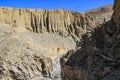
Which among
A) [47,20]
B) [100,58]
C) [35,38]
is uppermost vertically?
[47,20]

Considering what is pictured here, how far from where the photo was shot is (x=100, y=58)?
12.0 m

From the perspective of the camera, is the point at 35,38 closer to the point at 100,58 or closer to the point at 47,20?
the point at 47,20

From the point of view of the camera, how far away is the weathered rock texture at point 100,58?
11.1 meters

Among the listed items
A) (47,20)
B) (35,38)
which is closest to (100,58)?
(35,38)

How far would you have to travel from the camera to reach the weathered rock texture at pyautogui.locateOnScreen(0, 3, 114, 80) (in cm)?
4272

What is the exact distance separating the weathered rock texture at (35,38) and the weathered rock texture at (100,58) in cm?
2573

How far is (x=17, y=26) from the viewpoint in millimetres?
74188

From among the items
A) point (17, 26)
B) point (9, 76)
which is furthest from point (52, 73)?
point (17, 26)

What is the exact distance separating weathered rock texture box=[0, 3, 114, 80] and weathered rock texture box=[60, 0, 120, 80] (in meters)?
25.7

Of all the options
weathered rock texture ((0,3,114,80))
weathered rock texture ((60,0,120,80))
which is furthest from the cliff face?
weathered rock texture ((60,0,120,80))

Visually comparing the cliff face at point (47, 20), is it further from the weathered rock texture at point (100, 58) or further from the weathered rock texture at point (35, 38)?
the weathered rock texture at point (100, 58)

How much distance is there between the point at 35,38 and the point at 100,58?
6053cm

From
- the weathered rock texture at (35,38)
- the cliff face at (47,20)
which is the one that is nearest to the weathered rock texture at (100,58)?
the weathered rock texture at (35,38)

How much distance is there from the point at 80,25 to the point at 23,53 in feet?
139
